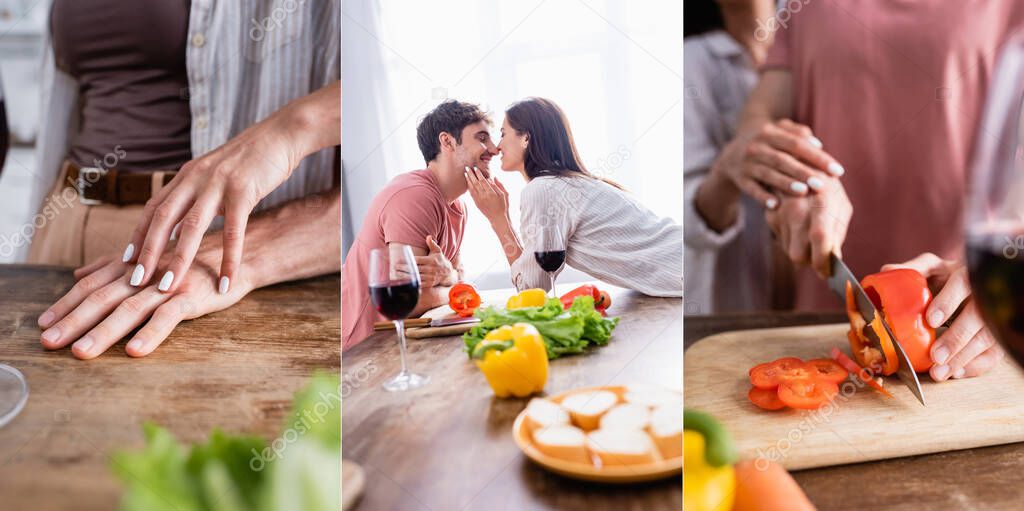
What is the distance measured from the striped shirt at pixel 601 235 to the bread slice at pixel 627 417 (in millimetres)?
128

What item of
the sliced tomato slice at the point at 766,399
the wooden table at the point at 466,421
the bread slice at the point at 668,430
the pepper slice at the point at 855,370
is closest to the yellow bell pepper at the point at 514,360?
the wooden table at the point at 466,421

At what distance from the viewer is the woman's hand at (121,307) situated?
70 cm

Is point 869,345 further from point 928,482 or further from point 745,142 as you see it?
point 745,142

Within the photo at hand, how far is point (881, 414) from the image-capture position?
2.35ft

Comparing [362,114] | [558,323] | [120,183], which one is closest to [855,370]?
[558,323]

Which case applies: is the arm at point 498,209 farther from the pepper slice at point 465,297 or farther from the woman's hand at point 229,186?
the woman's hand at point 229,186

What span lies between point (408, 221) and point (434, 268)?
6 centimetres

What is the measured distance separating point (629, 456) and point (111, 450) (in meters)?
0.51

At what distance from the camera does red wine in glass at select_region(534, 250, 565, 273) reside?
71 cm

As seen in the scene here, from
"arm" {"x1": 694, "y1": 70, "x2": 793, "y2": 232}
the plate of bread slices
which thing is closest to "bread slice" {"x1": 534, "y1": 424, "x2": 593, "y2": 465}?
the plate of bread slices

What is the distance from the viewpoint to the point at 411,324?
0.73 m

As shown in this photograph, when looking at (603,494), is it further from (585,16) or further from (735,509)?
(585,16)

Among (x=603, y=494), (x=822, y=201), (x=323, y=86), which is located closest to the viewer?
(x=603, y=494)

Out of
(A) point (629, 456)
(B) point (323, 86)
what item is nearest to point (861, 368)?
(A) point (629, 456)
